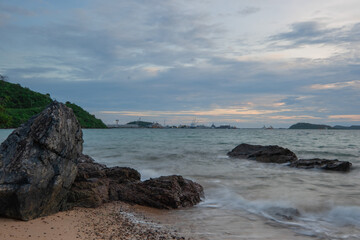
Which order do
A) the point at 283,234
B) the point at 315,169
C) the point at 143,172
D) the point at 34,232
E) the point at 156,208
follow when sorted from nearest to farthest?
1. the point at 34,232
2. the point at 283,234
3. the point at 156,208
4. the point at 143,172
5. the point at 315,169

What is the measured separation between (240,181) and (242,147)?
38.6ft

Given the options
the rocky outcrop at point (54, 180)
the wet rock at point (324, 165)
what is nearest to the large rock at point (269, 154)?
the wet rock at point (324, 165)

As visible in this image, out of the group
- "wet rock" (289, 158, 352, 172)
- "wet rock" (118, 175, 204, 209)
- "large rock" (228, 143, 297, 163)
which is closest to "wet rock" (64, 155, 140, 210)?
"wet rock" (118, 175, 204, 209)

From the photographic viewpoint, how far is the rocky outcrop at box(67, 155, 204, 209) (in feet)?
25.0

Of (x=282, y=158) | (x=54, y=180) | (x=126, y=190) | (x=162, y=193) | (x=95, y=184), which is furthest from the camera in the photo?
(x=282, y=158)

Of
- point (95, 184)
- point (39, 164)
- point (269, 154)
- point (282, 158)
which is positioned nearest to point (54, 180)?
point (39, 164)

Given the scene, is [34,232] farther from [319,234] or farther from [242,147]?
[242,147]

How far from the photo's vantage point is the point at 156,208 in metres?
8.05

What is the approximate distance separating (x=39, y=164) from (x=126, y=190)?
3.07 meters

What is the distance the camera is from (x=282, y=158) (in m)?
19.3

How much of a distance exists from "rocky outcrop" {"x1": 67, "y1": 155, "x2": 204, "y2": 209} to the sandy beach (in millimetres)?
447

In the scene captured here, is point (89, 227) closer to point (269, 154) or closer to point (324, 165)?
point (324, 165)

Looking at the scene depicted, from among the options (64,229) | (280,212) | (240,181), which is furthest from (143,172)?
(64,229)

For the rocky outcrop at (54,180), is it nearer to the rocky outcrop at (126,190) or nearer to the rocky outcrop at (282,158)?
the rocky outcrop at (126,190)
